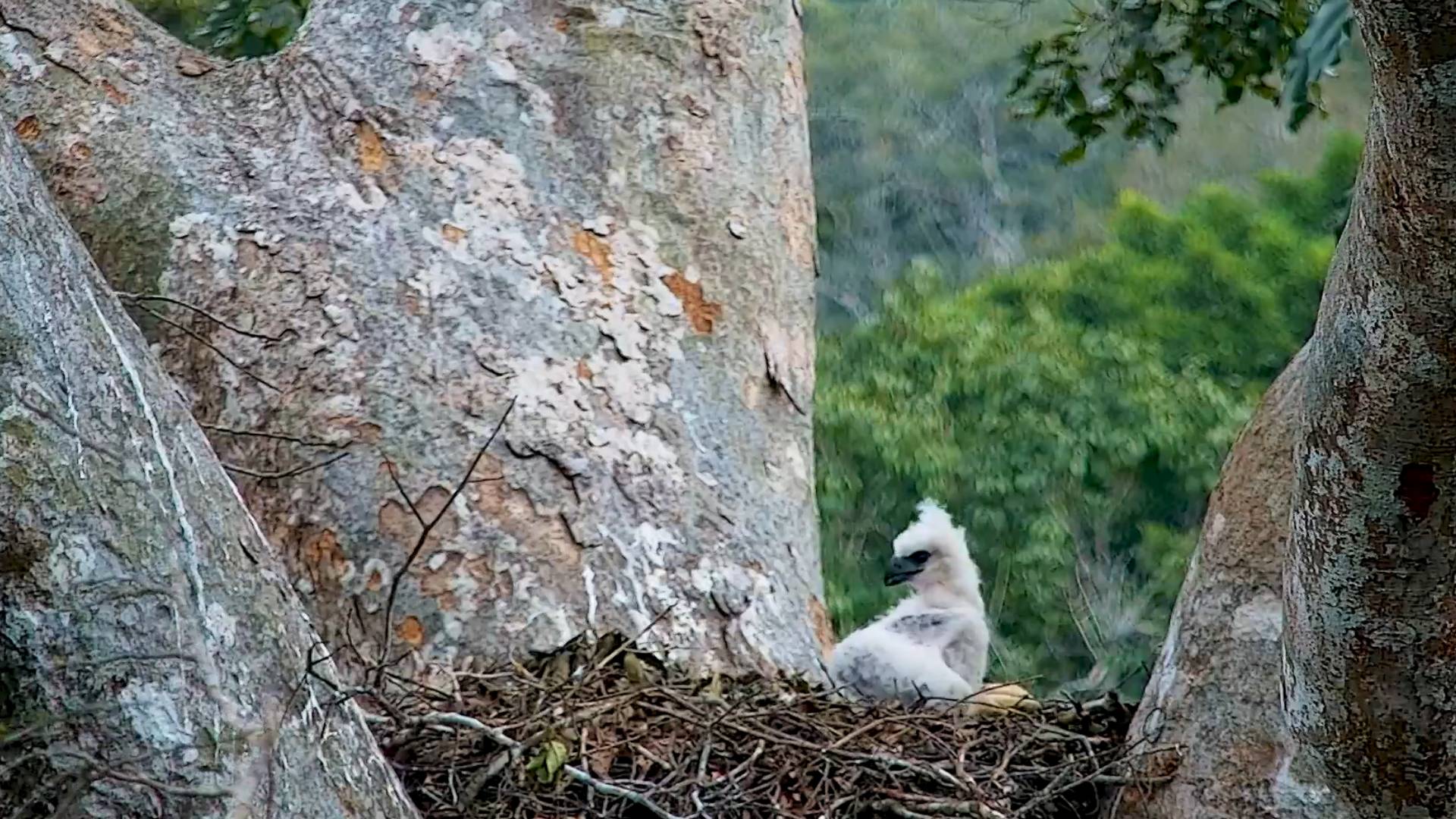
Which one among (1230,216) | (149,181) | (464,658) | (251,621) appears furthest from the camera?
(1230,216)

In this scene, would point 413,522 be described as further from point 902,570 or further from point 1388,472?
point 1388,472

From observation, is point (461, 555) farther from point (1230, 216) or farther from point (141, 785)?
point (1230, 216)

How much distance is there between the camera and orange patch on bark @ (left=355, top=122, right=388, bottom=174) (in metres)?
4.74

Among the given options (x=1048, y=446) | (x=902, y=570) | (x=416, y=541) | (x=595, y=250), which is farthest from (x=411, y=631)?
(x=1048, y=446)

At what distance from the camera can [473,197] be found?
187 inches

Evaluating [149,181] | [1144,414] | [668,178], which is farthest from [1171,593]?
[149,181]

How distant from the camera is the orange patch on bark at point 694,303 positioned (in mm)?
4848

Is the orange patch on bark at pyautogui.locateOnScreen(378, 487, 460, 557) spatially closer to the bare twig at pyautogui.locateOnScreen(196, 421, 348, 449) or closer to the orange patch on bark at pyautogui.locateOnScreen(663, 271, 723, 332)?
the bare twig at pyautogui.locateOnScreen(196, 421, 348, 449)

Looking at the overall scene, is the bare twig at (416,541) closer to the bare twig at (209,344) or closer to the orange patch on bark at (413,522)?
the orange patch on bark at (413,522)

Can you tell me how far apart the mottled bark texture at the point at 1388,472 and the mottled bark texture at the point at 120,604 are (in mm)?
1228

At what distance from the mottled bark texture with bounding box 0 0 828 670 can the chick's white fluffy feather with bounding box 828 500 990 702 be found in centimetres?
14

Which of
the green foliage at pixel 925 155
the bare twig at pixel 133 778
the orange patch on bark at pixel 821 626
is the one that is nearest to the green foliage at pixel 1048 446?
the green foliage at pixel 925 155

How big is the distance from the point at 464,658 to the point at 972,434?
29.2 feet

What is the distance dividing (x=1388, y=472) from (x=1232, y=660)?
948 mm
